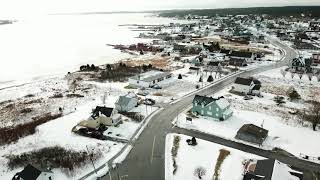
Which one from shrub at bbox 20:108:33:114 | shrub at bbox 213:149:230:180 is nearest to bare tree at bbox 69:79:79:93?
shrub at bbox 20:108:33:114

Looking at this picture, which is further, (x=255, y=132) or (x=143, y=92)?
(x=143, y=92)

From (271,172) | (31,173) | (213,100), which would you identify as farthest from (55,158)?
(213,100)

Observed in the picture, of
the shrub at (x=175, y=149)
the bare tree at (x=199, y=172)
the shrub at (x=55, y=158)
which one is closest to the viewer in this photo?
the bare tree at (x=199, y=172)

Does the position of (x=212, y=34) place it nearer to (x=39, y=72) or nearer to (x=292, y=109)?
(x=39, y=72)

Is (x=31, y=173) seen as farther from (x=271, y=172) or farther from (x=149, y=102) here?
(x=149, y=102)

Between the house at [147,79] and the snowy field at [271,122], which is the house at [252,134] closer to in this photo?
the snowy field at [271,122]

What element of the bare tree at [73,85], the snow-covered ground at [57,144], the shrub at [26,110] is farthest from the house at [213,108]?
the bare tree at [73,85]

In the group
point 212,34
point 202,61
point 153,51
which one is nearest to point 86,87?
point 202,61
